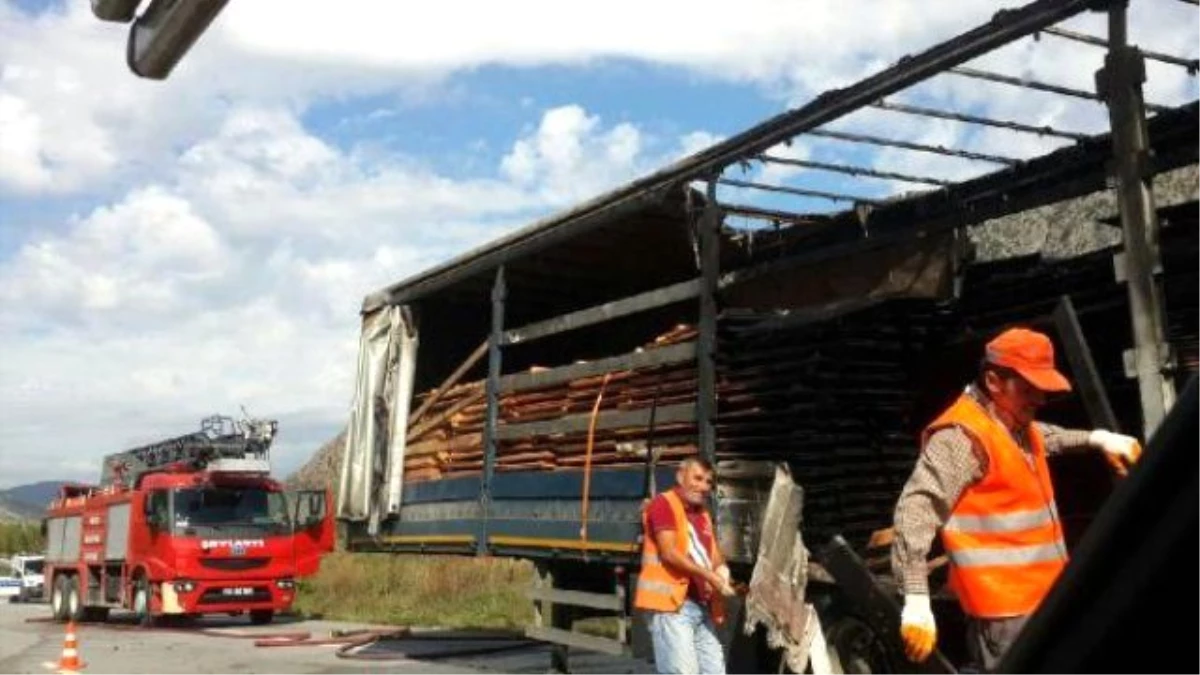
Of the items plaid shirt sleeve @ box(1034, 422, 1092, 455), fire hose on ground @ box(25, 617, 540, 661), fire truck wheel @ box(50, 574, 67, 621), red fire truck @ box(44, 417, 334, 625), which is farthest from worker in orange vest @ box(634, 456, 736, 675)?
fire truck wheel @ box(50, 574, 67, 621)

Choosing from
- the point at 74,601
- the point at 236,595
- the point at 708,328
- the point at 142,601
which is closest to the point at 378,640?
the point at 236,595

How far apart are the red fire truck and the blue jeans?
573 inches

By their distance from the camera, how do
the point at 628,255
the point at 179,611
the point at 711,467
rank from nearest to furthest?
the point at 711,467 → the point at 628,255 → the point at 179,611

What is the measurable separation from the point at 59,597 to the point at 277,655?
1310 centimetres

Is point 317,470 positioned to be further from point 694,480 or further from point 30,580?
point 694,480

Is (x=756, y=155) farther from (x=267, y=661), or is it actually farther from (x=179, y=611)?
(x=179, y=611)

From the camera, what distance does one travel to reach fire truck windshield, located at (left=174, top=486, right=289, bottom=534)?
822 inches

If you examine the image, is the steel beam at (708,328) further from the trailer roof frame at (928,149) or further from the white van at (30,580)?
the white van at (30,580)

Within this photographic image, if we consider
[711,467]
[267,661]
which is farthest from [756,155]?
[267,661]

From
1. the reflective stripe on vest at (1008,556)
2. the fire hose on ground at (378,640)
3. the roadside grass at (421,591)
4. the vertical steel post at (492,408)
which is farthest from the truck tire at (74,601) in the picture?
the reflective stripe on vest at (1008,556)

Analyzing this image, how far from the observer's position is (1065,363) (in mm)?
6637

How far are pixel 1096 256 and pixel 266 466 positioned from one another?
55.9 ft

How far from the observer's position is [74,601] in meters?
24.9

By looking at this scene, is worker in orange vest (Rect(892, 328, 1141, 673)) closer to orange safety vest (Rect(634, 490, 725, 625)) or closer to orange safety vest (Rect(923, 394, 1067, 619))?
orange safety vest (Rect(923, 394, 1067, 619))
